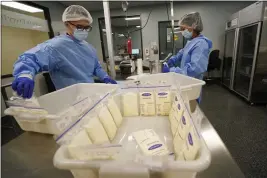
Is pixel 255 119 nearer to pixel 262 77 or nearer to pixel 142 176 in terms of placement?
pixel 262 77

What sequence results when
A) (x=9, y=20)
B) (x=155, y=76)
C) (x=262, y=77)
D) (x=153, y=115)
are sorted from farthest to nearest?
1. (x=262, y=77)
2. (x=9, y=20)
3. (x=155, y=76)
4. (x=153, y=115)

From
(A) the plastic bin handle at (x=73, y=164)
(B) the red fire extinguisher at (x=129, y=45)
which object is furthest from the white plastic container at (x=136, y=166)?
(B) the red fire extinguisher at (x=129, y=45)

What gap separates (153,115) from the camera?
0.79 metres

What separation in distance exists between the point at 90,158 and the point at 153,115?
1.65 feet

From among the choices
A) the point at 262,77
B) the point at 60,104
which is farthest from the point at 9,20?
the point at 262,77

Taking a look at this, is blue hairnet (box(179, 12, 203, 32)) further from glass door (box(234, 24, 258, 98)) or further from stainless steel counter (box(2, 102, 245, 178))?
glass door (box(234, 24, 258, 98))

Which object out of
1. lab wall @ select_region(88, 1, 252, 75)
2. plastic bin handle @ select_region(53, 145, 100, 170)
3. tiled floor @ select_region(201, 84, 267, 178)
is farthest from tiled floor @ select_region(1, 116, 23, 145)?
lab wall @ select_region(88, 1, 252, 75)

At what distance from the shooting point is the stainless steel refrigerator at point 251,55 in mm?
2377

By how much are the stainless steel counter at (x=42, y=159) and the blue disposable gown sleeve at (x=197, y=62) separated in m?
0.60

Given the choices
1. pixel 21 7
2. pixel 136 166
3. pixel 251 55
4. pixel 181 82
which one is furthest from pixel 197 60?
pixel 21 7

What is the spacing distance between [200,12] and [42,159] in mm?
4492

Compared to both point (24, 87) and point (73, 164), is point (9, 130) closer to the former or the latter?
point (24, 87)

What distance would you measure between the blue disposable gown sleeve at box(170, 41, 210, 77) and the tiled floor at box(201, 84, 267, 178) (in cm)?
101

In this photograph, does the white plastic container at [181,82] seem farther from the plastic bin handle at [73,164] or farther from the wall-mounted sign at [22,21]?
the wall-mounted sign at [22,21]
